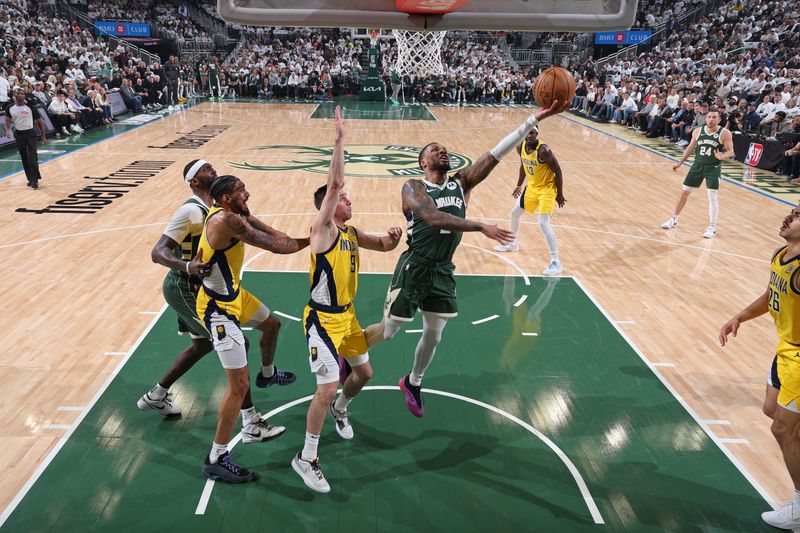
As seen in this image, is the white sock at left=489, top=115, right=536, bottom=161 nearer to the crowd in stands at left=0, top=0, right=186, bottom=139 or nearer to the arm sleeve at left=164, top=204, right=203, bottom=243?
the arm sleeve at left=164, top=204, right=203, bottom=243

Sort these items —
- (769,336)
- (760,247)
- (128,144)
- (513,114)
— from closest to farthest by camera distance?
(769,336)
(760,247)
(128,144)
(513,114)

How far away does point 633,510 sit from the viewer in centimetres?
395

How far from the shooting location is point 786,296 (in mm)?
3693

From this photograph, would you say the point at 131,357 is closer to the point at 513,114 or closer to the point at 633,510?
the point at 633,510

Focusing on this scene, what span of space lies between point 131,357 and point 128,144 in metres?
12.2

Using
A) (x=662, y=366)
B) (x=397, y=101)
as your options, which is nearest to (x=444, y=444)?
(x=662, y=366)

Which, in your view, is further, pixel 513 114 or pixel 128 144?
pixel 513 114

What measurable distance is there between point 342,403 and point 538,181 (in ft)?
14.7

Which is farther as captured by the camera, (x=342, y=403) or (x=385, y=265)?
(x=385, y=265)

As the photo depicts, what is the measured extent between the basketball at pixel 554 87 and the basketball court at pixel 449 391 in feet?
7.60

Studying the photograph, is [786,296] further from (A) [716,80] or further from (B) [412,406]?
(A) [716,80]

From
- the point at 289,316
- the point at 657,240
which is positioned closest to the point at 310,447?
the point at 289,316

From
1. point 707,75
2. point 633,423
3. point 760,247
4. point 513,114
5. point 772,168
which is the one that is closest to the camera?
point 633,423

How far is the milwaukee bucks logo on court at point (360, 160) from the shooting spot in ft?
45.0
